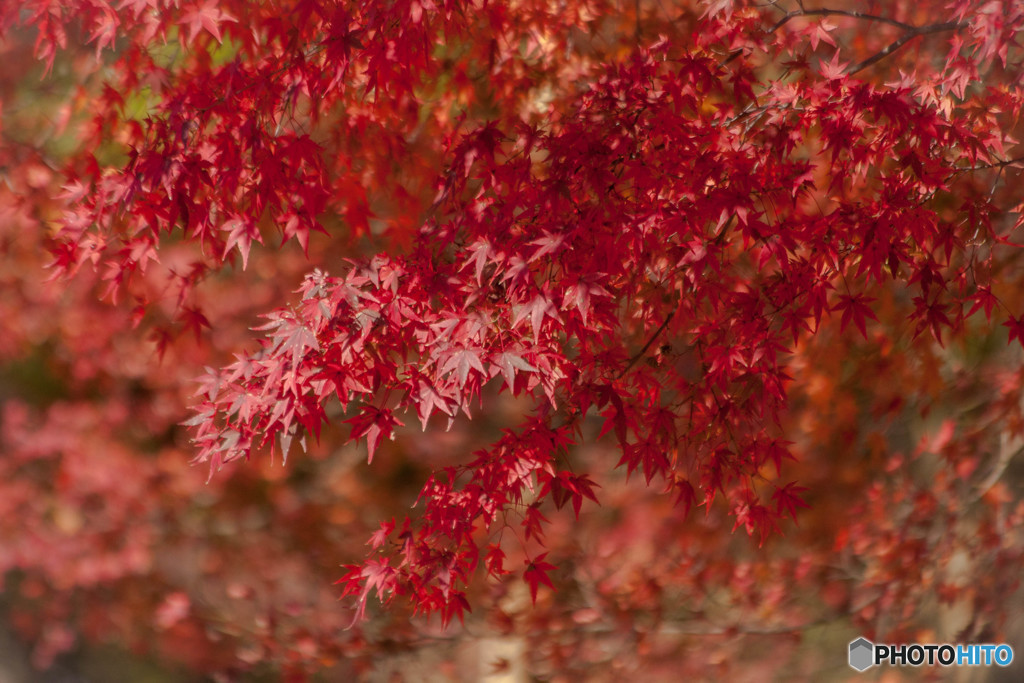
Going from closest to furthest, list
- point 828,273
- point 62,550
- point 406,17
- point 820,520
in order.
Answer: point 406,17 < point 828,273 < point 62,550 < point 820,520

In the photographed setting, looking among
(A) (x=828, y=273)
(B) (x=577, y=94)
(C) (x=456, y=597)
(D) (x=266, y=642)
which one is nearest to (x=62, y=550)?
(D) (x=266, y=642)

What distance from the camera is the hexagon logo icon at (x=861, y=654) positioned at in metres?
4.00

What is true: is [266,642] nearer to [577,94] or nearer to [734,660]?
→ [734,660]

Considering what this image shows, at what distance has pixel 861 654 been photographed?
402 cm

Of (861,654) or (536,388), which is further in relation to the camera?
(861,654)

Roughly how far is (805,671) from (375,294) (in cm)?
340

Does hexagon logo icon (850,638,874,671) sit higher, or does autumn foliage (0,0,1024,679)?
autumn foliage (0,0,1024,679)

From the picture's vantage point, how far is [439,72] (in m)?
3.68

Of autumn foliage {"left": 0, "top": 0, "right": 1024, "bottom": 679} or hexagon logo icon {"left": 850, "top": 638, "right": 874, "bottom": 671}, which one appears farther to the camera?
hexagon logo icon {"left": 850, "top": 638, "right": 874, "bottom": 671}
